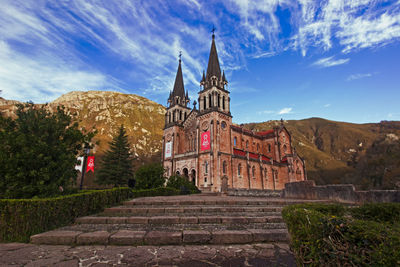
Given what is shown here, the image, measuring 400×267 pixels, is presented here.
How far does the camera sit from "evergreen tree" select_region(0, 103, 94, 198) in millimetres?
6332

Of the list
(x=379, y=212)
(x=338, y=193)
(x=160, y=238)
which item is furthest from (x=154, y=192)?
(x=379, y=212)

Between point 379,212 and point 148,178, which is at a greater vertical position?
point 148,178

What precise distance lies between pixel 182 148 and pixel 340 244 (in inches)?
1489

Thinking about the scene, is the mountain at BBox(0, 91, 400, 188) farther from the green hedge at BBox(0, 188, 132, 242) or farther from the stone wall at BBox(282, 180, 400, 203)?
the green hedge at BBox(0, 188, 132, 242)

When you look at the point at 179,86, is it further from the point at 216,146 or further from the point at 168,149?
the point at 216,146

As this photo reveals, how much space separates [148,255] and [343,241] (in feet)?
11.3

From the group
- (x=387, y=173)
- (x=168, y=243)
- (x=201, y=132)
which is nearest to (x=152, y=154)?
(x=201, y=132)

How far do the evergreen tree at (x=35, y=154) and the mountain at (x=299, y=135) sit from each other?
3323 inches

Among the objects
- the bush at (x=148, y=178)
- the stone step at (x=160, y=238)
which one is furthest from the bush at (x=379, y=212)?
the bush at (x=148, y=178)

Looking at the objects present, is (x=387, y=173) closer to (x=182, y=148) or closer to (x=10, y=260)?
(x=182, y=148)

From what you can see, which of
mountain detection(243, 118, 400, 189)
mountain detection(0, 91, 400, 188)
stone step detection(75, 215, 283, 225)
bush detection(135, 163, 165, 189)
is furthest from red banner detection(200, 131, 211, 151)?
mountain detection(0, 91, 400, 188)

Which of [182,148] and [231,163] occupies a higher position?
[182,148]

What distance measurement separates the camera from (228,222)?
20.6ft

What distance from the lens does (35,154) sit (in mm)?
6617
